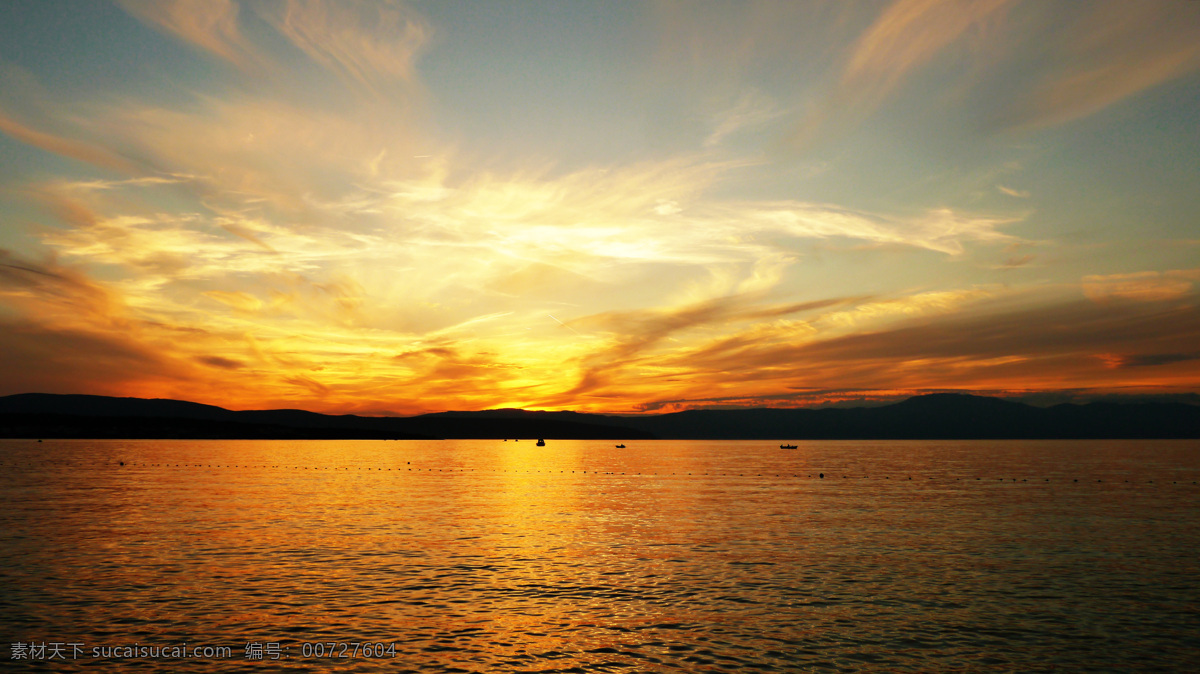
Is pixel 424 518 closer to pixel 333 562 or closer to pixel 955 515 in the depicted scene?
pixel 333 562

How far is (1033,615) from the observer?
28328 mm

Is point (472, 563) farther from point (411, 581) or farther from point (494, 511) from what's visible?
point (494, 511)

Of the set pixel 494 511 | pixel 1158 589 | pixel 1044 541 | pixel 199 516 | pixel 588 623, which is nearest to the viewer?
pixel 588 623

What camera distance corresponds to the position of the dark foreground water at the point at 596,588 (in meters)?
23.3

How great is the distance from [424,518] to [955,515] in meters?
45.8

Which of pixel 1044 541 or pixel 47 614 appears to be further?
pixel 1044 541

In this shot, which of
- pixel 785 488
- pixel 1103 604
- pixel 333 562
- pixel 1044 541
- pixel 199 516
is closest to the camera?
pixel 1103 604

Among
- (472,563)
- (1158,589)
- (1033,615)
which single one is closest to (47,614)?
(472,563)

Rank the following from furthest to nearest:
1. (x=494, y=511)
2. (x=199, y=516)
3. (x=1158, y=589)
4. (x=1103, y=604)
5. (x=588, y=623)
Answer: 1. (x=494, y=511)
2. (x=199, y=516)
3. (x=1158, y=589)
4. (x=1103, y=604)
5. (x=588, y=623)

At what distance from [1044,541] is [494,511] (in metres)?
43.6

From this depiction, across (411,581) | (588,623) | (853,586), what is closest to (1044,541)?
(853,586)

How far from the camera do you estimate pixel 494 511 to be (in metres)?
67.4

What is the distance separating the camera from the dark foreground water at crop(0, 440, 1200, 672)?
2331 centimetres

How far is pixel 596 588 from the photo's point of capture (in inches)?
1299
